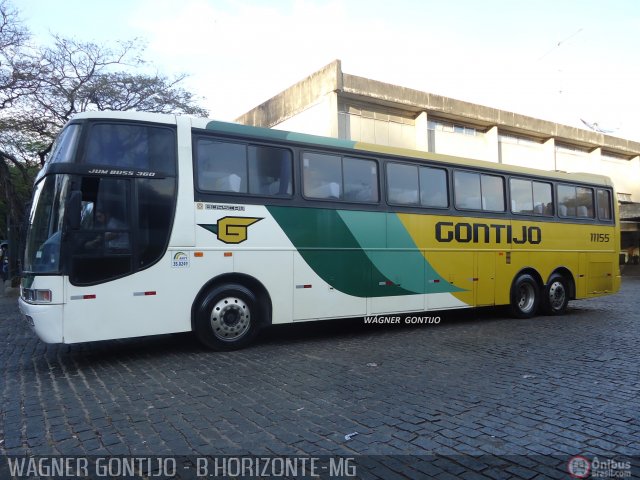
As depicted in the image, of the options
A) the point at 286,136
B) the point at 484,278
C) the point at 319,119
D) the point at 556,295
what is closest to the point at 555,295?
the point at 556,295

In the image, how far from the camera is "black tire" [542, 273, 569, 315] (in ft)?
35.4

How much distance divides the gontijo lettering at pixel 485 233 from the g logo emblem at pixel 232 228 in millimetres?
3971

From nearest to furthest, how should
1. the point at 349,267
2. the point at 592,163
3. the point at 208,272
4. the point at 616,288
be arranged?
1. the point at 208,272
2. the point at 349,267
3. the point at 616,288
4. the point at 592,163

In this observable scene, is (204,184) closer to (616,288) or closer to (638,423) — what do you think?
(638,423)

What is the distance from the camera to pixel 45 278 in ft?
18.2

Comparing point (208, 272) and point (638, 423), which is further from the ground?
point (208, 272)

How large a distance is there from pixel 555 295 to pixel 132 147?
9.83 metres

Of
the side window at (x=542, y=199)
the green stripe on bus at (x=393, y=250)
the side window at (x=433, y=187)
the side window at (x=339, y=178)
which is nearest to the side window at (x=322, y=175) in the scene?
the side window at (x=339, y=178)

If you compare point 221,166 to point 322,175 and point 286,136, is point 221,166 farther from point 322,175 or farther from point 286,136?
point 322,175

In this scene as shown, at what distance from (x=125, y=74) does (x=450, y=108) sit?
15.1m

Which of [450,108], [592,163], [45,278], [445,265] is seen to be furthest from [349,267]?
[592,163]

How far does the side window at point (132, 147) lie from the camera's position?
19.4 feet

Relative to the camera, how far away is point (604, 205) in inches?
478

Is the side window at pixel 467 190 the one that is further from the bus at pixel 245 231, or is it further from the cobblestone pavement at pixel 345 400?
the cobblestone pavement at pixel 345 400
